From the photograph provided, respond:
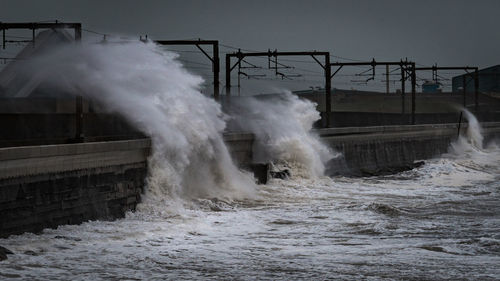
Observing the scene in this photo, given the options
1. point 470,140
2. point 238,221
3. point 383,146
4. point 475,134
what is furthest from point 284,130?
point 475,134

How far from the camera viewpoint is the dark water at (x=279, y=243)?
11602mm

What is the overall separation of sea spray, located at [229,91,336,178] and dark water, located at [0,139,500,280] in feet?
18.6

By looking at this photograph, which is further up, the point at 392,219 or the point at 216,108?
the point at 216,108

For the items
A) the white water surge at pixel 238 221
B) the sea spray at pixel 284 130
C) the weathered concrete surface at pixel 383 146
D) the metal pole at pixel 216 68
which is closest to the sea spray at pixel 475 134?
the weathered concrete surface at pixel 383 146

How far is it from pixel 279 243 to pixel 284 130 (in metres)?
15.8

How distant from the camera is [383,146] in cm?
3944

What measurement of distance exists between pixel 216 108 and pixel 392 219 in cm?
879

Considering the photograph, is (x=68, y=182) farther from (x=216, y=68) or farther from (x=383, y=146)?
(x=383, y=146)

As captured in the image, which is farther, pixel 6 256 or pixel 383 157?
pixel 383 157

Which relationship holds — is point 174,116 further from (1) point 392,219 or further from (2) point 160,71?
(1) point 392,219

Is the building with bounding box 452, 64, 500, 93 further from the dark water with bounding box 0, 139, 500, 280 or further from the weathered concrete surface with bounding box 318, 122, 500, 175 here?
the dark water with bounding box 0, 139, 500, 280

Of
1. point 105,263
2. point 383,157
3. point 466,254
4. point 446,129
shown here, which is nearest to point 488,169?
point 383,157

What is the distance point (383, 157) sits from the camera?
128ft

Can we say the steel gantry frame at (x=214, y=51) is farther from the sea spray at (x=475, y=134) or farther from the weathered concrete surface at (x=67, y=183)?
the sea spray at (x=475, y=134)
